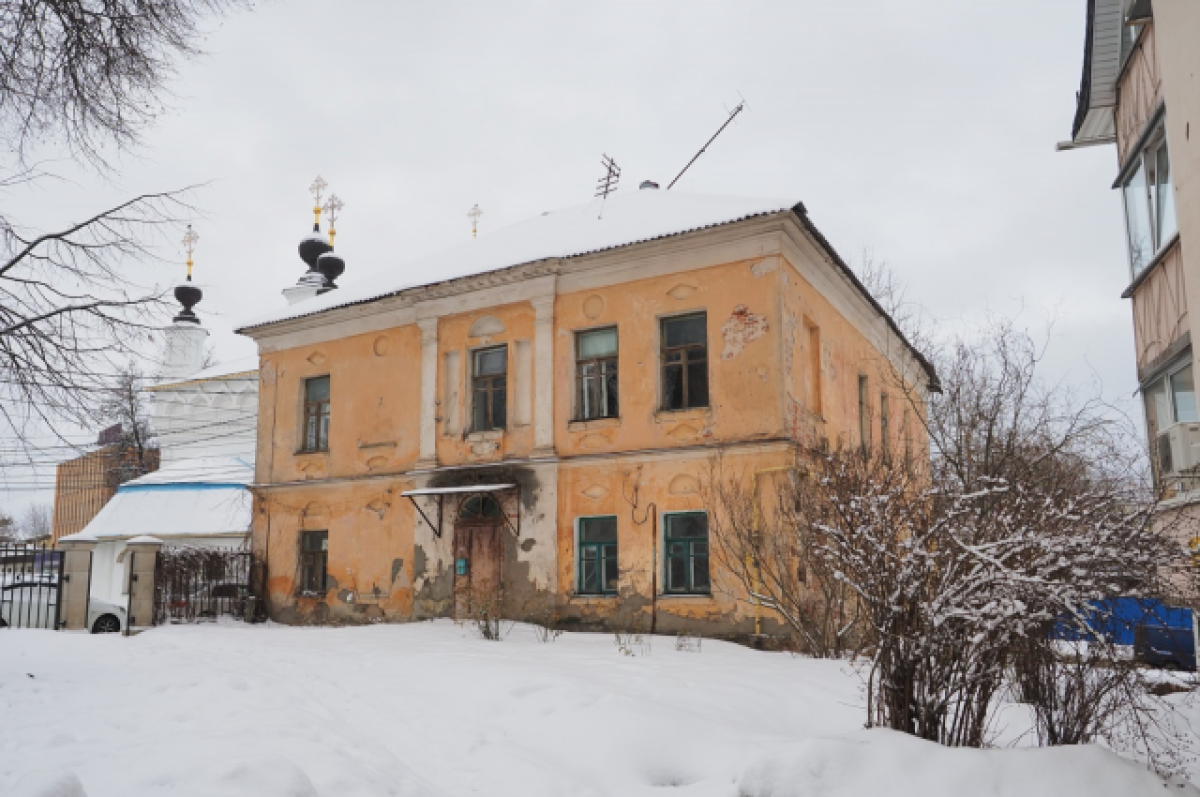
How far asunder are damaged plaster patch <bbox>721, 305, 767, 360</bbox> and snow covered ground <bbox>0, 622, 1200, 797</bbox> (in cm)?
507

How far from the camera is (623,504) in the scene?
15234 millimetres

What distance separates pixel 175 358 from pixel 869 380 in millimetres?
31033

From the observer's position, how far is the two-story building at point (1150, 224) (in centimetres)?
1054

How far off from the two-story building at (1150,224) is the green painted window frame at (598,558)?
7872 mm

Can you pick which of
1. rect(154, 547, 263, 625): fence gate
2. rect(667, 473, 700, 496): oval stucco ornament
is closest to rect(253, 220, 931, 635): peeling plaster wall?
rect(667, 473, 700, 496): oval stucco ornament

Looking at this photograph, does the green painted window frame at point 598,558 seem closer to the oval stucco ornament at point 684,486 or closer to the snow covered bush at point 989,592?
the oval stucco ornament at point 684,486

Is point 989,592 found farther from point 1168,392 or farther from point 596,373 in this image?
point 596,373

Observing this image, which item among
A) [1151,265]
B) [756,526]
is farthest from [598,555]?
[1151,265]

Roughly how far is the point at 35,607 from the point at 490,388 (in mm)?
9424

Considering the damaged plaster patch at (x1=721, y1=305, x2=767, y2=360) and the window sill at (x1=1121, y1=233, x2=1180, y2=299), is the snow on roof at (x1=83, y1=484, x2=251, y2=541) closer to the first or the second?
the damaged plaster patch at (x1=721, y1=305, x2=767, y2=360)

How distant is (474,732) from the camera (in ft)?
24.2

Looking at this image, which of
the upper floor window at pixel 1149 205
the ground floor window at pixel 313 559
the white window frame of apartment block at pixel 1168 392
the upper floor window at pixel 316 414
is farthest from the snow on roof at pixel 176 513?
the upper floor window at pixel 1149 205

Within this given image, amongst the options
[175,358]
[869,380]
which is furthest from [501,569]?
[175,358]

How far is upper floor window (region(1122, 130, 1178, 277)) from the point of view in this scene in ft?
35.9
